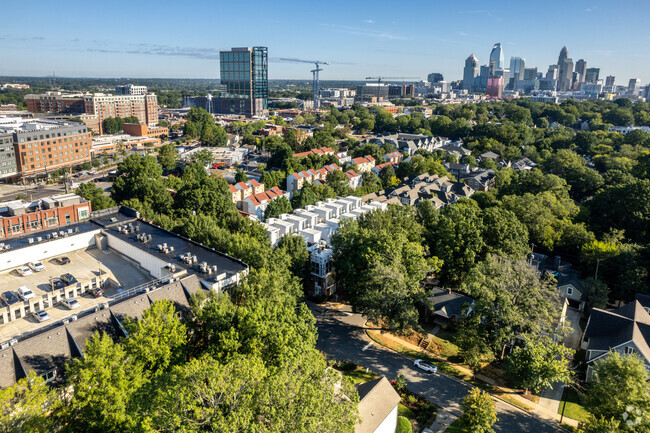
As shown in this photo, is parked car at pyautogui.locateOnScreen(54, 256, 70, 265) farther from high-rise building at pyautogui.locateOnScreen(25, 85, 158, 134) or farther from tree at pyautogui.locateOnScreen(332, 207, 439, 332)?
high-rise building at pyautogui.locateOnScreen(25, 85, 158, 134)

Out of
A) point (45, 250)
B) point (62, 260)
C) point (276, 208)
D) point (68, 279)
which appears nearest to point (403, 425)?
point (68, 279)

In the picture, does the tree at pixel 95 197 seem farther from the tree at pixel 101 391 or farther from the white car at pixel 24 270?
the tree at pixel 101 391

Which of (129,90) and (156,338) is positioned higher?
(129,90)

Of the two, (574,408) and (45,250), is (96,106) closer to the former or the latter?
(45,250)

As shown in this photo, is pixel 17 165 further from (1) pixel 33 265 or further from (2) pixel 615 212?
(2) pixel 615 212

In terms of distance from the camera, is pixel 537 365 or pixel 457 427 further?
pixel 537 365

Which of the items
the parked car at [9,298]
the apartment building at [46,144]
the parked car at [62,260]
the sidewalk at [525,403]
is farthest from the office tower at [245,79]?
the sidewalk at [525,403]

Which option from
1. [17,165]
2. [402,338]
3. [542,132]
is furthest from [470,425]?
[542,132]
